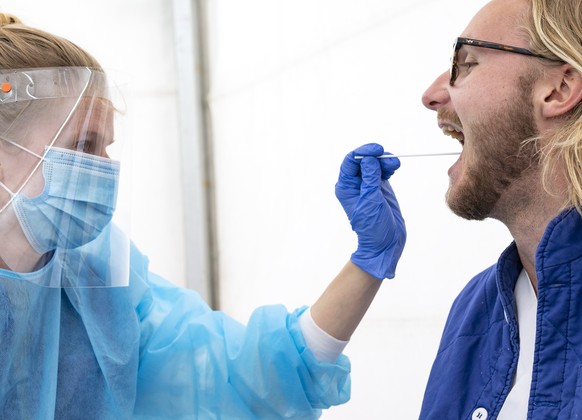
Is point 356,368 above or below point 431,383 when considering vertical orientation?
below

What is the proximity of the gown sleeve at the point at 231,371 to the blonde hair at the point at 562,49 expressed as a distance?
1.95ft

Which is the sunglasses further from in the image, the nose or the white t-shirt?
the white t-shirt

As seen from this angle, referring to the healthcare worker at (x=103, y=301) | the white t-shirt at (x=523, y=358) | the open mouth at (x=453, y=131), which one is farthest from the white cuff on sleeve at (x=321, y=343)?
the open mouth at (x=453, y=131)

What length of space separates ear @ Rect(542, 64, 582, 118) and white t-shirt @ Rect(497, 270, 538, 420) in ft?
1.05

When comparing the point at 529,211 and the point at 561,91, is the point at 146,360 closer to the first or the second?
the point at 529,211

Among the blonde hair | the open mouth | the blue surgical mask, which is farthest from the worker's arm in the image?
the blue surgical mask

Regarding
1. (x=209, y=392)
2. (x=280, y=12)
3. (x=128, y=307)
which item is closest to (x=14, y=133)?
(x=128, y=307)

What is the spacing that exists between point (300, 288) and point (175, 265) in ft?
1.77

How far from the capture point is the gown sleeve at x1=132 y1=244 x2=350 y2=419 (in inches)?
62.2

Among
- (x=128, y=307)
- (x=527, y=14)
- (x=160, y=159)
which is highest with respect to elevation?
(x=527, y=14)

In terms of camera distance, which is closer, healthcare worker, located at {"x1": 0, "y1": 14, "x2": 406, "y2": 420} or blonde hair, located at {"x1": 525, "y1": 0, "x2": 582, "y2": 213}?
blonde hair, located at {"x1": 525, "y1": 0, "x2": 582, "y2": 213}

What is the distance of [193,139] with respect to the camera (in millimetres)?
2459

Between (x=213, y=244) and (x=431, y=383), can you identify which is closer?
(x=431, y=383)

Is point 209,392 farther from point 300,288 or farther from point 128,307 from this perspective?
point 300,288
